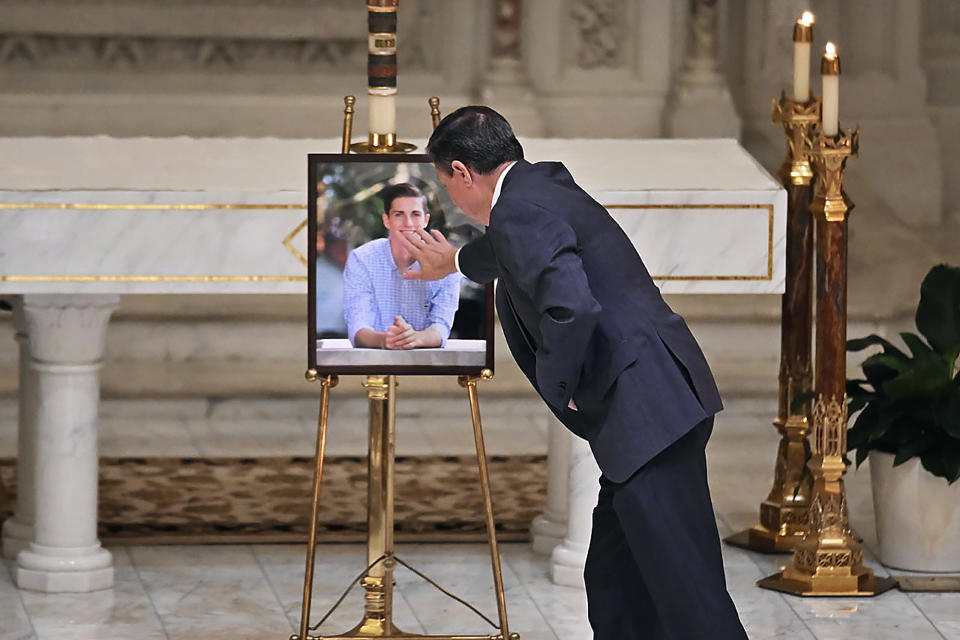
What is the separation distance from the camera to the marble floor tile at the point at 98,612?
5434mm

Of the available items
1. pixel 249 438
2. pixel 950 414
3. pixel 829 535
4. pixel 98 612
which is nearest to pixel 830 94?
pixel 950 414

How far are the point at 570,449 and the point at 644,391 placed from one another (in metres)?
1.73

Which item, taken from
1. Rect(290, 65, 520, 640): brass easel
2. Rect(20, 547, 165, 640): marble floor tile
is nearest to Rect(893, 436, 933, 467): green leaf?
Rect(290, 65, 520, 640): brass easel

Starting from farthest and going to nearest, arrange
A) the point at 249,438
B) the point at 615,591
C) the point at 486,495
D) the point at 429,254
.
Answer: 1. the point at 249,438
2. the point at 486,495
3. the point at 429,254
4. the point at 615,591

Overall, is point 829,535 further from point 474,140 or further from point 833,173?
point 474,140

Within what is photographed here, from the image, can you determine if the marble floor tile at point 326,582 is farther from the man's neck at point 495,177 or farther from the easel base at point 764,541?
the man's neck at point 495,177

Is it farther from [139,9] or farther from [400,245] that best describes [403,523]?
[139,9]

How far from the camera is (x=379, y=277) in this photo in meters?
4.89

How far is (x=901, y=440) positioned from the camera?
19.6 ft

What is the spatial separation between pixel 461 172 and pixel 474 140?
3.1 inches

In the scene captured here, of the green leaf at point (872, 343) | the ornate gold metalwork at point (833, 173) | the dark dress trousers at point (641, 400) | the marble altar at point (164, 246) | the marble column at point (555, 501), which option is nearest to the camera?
the dark dress trousers at point (641, 400)

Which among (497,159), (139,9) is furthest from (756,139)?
(497,159)

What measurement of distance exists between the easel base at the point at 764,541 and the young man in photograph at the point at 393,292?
5.78 feet

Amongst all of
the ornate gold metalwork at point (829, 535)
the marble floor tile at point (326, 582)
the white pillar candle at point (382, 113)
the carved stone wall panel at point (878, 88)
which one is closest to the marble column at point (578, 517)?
the marble floor tile at point (326, 582)
